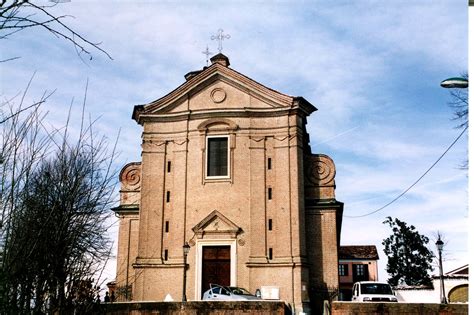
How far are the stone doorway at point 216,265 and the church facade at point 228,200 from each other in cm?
5

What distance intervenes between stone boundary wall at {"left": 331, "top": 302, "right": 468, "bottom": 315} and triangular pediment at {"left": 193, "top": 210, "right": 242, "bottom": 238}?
35.8 feet

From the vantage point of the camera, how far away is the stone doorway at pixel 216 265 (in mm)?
30297

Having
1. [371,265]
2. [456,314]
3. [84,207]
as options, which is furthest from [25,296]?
[371,265]

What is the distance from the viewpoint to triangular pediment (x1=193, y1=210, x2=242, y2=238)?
3053cm

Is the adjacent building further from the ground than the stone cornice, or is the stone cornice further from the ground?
the stone cornice

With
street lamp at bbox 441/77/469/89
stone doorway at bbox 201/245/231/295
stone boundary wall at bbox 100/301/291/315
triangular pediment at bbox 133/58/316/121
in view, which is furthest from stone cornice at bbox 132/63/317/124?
street lamp at bbox 441/77/469/89

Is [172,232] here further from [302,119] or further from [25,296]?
[25,296]

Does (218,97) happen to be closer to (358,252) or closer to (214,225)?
(214,225)

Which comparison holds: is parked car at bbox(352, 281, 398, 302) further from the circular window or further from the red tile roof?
the red tile roof

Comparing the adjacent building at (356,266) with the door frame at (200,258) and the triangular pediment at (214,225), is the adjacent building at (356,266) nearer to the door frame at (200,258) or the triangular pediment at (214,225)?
the door frame at (200,258)

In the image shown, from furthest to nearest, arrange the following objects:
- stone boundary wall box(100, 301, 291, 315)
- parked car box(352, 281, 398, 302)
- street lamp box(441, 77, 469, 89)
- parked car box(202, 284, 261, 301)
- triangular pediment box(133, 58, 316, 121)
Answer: triangular pediment box(133, 58, 316, 121) < parked car box(352, 281, 398, 302) < parked car box(202, 284, 261, 301) < stone boundary wall box(100, 301, 291, 315) < street lamp box(441, 77, 469, 89)

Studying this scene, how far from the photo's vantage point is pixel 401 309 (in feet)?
66.1

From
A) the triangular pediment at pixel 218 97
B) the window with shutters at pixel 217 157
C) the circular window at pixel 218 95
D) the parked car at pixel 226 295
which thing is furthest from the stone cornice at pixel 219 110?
the parked car at pixel 226 295

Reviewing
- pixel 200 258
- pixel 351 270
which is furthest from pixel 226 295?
pixel 351 270
